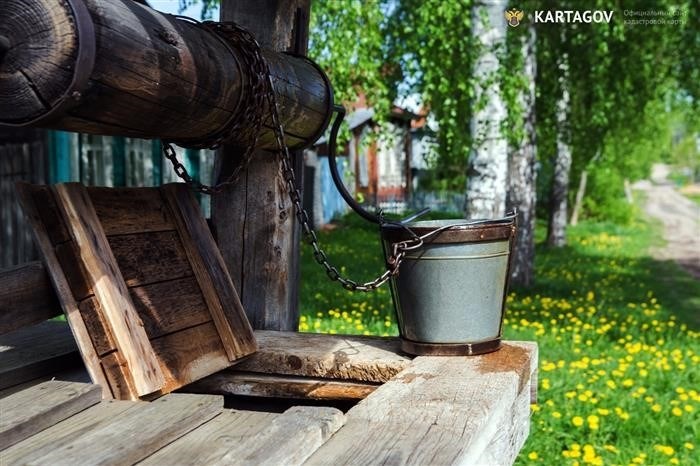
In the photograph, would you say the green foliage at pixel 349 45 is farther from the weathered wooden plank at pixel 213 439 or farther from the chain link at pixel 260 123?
the weathered wooden plank at pixel 213 439

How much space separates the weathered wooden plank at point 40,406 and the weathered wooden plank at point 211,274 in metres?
0.60

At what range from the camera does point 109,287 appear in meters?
2.33

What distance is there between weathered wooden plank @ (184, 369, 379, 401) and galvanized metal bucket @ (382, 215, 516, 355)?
244mm

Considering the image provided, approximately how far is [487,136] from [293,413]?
21.4 feet

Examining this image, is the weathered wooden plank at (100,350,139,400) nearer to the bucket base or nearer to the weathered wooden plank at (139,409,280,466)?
the weathered wooden plank at (139,409,280,466)

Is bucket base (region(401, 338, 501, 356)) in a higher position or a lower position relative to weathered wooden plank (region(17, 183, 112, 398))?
lower

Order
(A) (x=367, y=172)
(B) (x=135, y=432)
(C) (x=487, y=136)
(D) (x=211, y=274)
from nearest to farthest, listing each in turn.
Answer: (B) (x=135, y=432)
(D) (x=211, y=274)
(C) (x=487, y=136)
(A) (x=367, y=172)

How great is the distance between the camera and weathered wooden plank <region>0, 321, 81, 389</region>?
2.56 m

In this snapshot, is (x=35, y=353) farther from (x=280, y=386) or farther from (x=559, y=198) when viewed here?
(x=559, y=198)

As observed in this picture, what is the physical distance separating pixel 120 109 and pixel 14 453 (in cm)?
84

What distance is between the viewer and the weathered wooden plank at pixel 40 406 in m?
1.95

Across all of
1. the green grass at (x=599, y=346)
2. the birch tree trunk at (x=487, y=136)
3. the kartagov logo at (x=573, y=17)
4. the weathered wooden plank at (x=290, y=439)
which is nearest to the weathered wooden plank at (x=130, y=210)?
the weathered wooden plank at (x=290, y=439)

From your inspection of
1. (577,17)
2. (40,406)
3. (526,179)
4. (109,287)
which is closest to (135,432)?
(40,406)

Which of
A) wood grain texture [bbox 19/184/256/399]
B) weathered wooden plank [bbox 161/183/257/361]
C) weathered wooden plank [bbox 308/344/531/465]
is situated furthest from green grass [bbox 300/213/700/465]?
wood grain texture [bbox 19/184/256/399]
